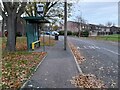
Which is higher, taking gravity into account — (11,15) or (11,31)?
(11,15)

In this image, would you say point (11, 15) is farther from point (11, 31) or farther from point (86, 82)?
point (86, 82)

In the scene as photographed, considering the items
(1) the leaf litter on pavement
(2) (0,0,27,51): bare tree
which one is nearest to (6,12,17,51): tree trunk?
(2) (0,0,27,51): bare tree

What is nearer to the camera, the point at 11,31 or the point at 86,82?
the point at 86,82

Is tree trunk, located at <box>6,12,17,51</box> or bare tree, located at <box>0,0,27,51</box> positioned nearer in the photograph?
bare tree, located at <box>0,0,27,51</box>

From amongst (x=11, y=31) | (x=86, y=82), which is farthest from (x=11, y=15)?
(x=86, y=82)

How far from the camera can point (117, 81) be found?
27.3 feet

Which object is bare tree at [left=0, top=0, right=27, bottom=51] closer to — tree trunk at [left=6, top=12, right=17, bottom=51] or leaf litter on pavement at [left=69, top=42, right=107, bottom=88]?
tree trunk at [left=6, top=12, right=17, bottom=51]

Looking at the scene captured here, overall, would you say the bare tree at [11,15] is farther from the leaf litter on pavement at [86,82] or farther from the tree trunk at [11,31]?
the leaf litter on pavement at [86,82]

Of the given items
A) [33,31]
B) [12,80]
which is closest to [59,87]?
[12,80]

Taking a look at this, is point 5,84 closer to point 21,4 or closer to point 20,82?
point 20,82

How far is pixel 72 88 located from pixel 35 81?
1.42 metres

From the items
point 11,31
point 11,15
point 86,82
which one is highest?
point 11,15

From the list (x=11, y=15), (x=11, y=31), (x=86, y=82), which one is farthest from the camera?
(x=11, y=31)

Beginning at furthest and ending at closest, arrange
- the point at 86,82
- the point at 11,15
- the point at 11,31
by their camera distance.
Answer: the point at 11,31
the point at 11,15
the point at 86,82
